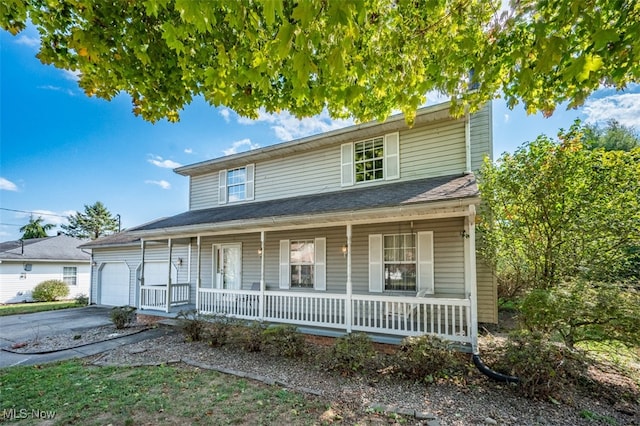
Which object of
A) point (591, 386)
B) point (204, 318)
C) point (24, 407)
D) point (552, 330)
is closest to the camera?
point (24, 407)

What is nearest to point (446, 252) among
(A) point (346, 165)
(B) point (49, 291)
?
(A) point (346, 165)

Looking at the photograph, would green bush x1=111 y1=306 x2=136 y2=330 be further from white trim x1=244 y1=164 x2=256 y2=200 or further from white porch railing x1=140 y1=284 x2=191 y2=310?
white trim x1=244 y1=164 x2=256 y2=200

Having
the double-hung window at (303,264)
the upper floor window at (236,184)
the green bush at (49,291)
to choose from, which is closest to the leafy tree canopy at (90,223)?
the green bush at (49,291)

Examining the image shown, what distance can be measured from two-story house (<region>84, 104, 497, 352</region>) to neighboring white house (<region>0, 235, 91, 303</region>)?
1415 centimetres

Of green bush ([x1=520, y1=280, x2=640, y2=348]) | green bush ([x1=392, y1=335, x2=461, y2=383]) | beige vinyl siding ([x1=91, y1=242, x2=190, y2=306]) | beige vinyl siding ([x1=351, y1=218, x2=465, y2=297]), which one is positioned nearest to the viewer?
green bush ([x1=520, y1=280, x2=640, y2=348])

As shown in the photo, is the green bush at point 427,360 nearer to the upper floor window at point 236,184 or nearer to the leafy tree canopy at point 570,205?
the leafy tree canopy at point 570,205

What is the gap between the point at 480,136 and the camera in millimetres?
8859

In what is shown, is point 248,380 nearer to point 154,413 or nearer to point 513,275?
point 154,413

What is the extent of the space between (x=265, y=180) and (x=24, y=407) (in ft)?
28.7

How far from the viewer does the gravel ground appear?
13.1 ft

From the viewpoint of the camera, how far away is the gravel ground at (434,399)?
3.99m

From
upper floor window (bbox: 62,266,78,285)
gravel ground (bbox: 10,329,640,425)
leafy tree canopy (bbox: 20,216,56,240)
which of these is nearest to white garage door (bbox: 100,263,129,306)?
upper floor window (bbox: 62,266,78,285)

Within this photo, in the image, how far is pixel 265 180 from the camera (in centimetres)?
1173

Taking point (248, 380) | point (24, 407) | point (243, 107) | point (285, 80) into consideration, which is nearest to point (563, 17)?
point (285, 80)
